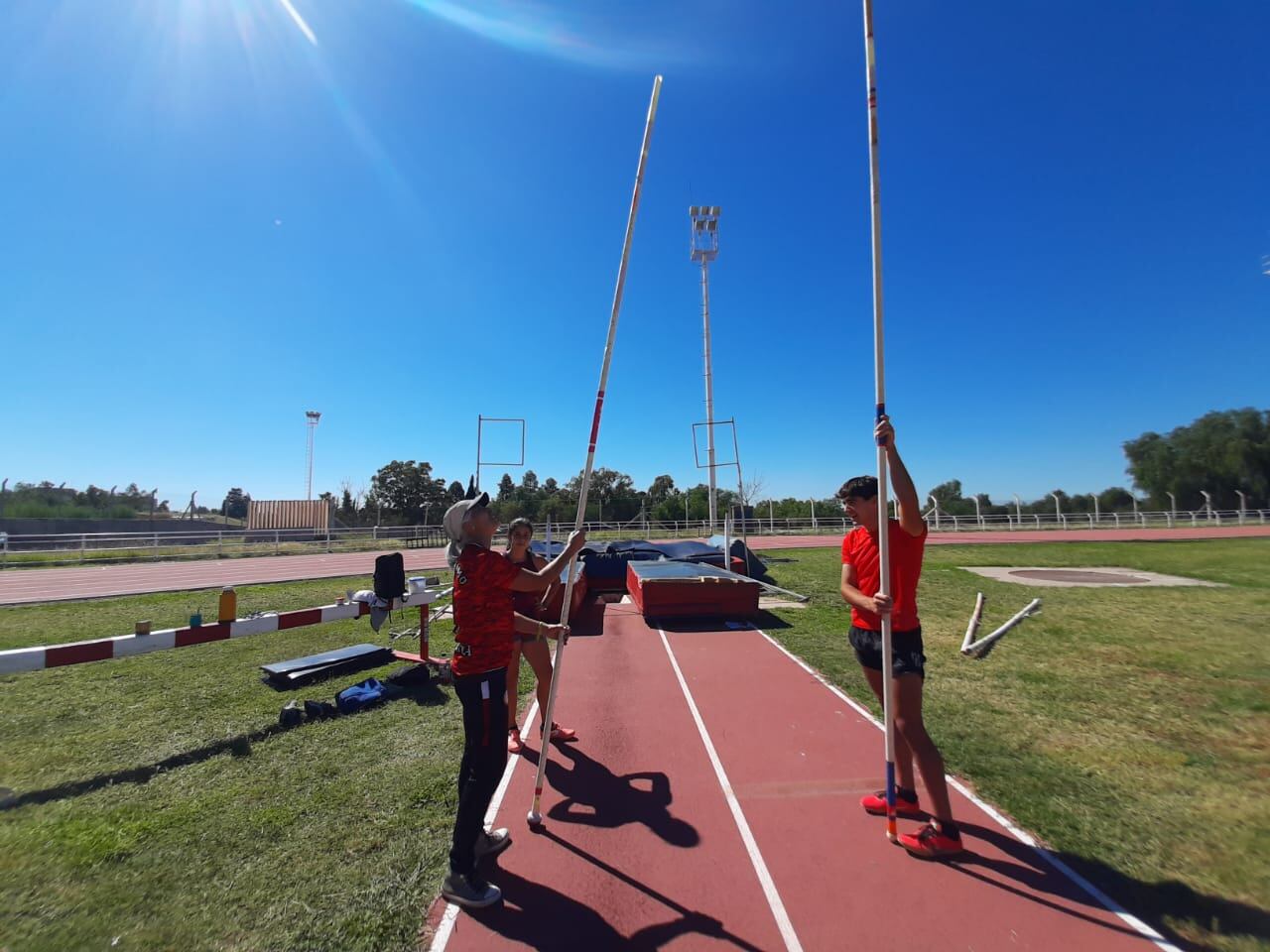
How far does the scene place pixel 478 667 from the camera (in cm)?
284

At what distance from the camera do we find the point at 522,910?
2.74m

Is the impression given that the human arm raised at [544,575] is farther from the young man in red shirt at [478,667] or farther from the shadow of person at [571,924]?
the shadow of person at [571,924]

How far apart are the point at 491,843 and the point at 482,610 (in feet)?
4.69

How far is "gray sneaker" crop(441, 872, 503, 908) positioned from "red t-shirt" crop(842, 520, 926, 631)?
2.50 m

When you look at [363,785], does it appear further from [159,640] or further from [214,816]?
[159,640]

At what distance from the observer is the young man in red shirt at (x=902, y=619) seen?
2994 millimetres

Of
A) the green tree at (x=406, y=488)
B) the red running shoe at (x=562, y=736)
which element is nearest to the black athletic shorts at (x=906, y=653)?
the red running shoe at (x=562, y=736)

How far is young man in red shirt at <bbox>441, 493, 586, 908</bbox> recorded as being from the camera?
2.73m

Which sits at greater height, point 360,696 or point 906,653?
point 906,653

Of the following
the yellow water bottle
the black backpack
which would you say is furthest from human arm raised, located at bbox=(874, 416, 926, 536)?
the yellow water bottle

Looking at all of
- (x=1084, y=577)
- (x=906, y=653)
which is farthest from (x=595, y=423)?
(x=1084, y=577)

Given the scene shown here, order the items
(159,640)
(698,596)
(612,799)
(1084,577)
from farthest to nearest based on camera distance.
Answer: (1084,577) < (698,596) < (159,640) < (612,799)

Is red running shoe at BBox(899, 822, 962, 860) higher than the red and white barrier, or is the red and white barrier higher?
the red and white barrier

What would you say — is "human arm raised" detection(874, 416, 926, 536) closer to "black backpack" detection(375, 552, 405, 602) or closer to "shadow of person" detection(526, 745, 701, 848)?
"shadow of person" detection(526, 745, 701, 848)
